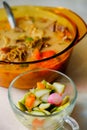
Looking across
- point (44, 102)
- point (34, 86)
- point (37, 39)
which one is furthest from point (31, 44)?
point (44, 102)

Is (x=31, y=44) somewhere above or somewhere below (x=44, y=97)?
above

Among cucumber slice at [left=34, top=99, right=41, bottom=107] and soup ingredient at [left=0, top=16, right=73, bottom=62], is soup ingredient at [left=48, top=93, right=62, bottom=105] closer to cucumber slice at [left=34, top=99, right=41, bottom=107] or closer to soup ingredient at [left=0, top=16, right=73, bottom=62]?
cucumber slice at [left=34, top=99, right=41, bottom=107]

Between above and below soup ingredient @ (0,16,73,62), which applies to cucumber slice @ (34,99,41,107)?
below

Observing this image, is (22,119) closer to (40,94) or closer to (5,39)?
(40,94)

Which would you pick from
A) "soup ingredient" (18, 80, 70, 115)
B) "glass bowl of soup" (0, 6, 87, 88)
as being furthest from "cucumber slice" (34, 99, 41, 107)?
"glass bowl of soup" (0, 6, 87, 88)

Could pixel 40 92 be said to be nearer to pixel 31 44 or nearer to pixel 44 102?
pixel 44 102
